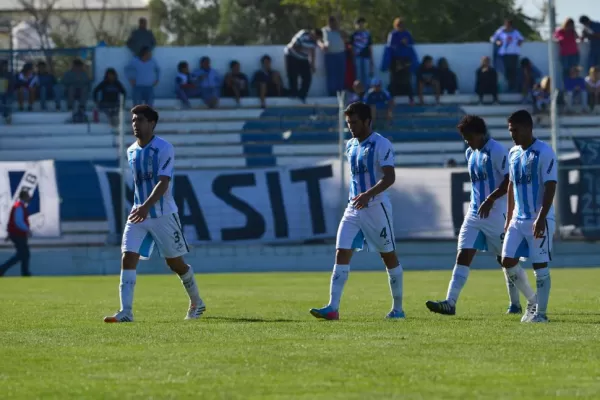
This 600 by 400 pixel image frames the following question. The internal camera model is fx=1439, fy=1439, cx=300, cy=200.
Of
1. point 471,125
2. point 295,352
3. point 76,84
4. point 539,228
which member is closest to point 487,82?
point 76,84

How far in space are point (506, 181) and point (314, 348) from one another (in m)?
4.11

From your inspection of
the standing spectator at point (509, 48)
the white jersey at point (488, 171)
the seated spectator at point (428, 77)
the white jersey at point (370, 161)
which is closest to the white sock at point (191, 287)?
the white jersey at point (370, 161)

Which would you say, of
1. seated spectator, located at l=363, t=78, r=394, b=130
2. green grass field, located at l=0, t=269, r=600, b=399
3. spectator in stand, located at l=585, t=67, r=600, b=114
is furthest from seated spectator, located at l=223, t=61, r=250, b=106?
green grass field, located at l=0, t=269, r=600, b=399

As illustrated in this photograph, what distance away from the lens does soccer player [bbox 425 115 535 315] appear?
1404 centimetres

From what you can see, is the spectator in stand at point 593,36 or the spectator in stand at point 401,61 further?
the spectator in stand at point 593,36

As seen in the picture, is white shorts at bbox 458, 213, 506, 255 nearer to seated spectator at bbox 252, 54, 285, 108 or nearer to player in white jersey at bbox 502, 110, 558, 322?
player in white jersey at bbox 502, 110, 558, 322

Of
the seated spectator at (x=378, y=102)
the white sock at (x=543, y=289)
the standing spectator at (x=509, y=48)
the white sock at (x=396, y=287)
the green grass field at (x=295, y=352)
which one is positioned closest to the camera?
the green grass field at (x=295, y=352)

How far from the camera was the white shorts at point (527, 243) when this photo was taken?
1305 centimetres

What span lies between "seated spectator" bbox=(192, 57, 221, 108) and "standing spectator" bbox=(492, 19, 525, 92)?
22.8 feet

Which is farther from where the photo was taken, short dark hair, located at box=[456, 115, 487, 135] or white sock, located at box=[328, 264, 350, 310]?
short dark hair, located at box=[456, 115, 487, 135]

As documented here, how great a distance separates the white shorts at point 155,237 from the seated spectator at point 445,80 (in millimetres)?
21561

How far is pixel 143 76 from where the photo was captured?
110 feet

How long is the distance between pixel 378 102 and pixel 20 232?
874 cm

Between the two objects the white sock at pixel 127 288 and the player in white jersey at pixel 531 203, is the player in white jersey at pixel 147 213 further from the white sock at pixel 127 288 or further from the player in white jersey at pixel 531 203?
the player in white jersey at pixel 531 203
